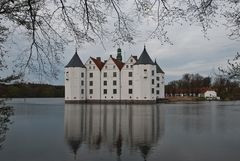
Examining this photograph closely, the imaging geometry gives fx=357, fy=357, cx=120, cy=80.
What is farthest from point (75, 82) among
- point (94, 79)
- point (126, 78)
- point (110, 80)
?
point (126, 78)

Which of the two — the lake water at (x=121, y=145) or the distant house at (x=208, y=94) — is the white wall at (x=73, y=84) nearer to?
the distant house at (x=208, y=94)

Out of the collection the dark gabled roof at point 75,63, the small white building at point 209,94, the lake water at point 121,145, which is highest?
→ the dark gabled roof at point 75,63

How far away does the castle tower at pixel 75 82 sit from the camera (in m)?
49.1

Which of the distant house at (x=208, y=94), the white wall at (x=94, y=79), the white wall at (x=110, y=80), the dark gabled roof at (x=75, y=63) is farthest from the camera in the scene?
the distant house at (x=208, y=94)

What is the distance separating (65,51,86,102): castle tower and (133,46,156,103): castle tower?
770 centimetres

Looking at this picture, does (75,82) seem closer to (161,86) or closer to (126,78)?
(126,78)

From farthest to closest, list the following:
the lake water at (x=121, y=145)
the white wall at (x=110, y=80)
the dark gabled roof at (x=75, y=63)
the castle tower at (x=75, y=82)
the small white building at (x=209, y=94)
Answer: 1. the small white building at (x=209, y=94)
2. the white wall at (x=110, y=80)
3. the dark gabled roof at (x=75, y=63)
4. the castle tower at (x=75, y=82)
5. the lake water at (x=121, y=145)

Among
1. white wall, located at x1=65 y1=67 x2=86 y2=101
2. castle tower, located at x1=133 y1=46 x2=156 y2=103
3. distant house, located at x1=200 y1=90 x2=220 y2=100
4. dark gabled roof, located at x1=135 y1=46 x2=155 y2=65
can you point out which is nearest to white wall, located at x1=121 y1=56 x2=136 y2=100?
castle tower, located at x1=133 y1=46 x2=156 y2=103

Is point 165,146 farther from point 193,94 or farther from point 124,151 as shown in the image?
point 193,94

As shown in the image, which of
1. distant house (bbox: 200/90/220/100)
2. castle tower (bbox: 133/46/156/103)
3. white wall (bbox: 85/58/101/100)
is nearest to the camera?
castle tower (bbox: 133/46/156/103)

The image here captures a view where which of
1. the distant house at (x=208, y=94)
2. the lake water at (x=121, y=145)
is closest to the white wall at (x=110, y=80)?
the distant house at (x=208, y=94)

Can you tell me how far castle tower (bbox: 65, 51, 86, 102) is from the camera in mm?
49125

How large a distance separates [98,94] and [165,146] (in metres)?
40.9

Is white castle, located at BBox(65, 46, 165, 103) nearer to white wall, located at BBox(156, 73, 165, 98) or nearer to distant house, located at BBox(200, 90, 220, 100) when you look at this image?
white wall, located at BBox(156, 73, 165, 98)
